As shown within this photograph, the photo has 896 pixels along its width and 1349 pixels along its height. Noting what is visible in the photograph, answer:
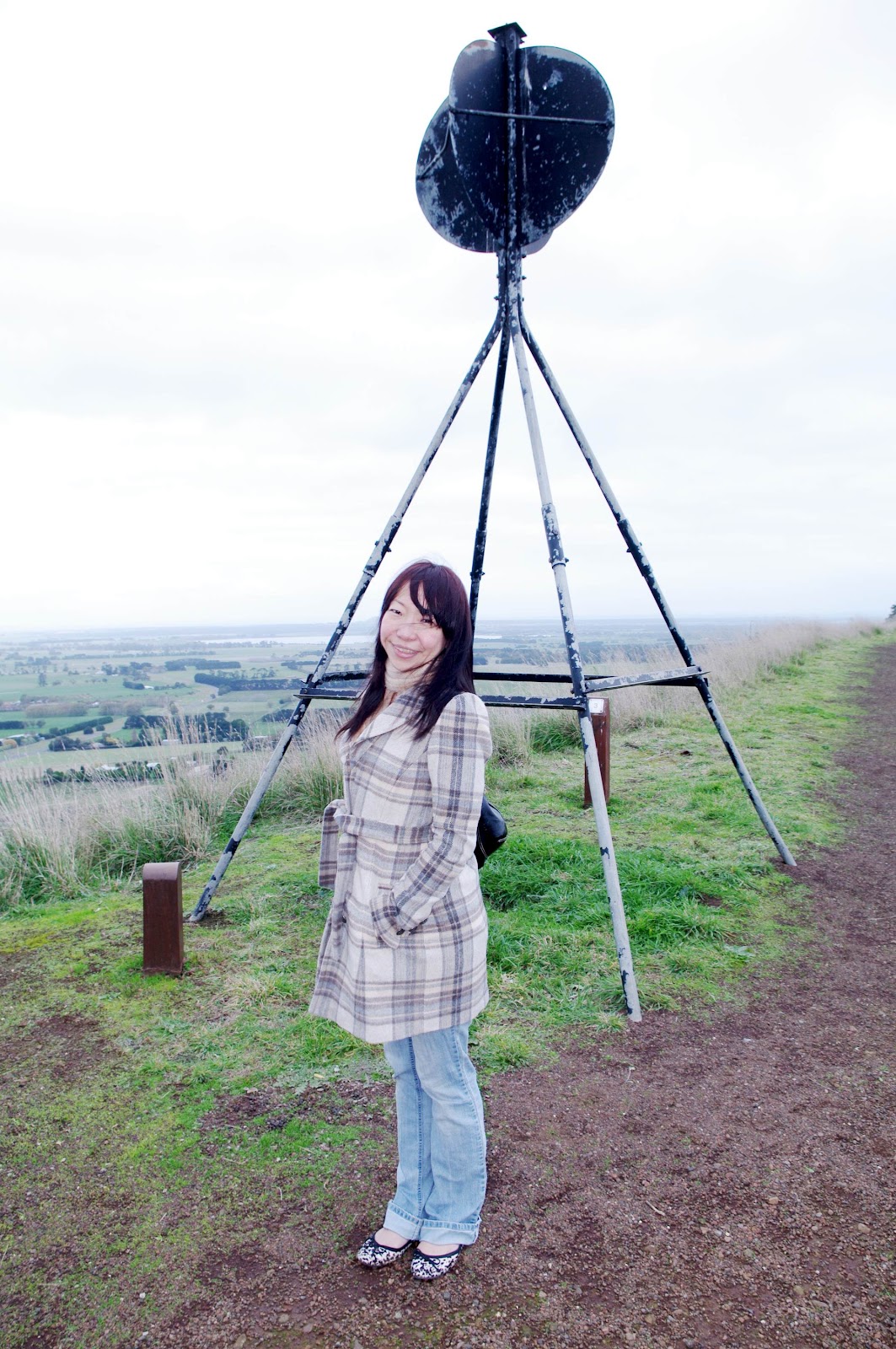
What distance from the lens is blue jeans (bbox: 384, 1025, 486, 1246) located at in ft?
6.97

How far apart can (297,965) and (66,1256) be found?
6.00ft

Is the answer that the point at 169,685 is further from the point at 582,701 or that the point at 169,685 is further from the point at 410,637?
the point at 410,637

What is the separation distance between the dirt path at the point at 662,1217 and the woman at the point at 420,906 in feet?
0.56

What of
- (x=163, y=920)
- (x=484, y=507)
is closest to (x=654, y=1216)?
(x=163, y=920)

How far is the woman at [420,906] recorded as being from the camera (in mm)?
2016

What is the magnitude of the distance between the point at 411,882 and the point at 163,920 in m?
2.35

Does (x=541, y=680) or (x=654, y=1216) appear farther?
(x=541, y=680)

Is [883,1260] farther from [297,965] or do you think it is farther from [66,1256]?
[297,965]

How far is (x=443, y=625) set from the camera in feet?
7.12

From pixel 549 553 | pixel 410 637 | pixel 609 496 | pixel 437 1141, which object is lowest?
pixel 437 1141

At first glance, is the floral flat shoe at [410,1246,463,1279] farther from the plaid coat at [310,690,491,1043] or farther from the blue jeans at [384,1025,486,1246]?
the plaid coat at [310,690,491,1043]

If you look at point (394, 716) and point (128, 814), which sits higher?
point (394, 716)

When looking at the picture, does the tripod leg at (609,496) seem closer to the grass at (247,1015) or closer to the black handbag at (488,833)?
the grass at (247,1015)

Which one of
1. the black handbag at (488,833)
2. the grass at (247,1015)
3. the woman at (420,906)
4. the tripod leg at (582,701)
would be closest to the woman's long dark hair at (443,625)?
the woman at (420,906)
